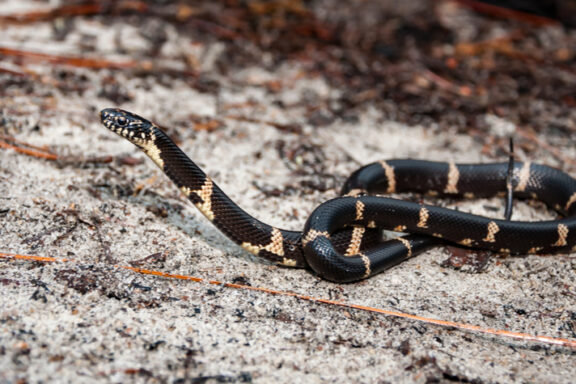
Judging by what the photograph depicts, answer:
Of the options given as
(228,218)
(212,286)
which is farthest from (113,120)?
(212,286)

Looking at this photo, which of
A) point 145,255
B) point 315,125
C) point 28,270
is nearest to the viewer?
point 28,270

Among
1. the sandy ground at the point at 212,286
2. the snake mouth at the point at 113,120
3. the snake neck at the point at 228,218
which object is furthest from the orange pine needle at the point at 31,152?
the snake neck at the point at 228,218

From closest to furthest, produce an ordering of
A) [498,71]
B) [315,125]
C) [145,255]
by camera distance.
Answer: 1. [145,255]
2. [315,125]
3. [498,71]

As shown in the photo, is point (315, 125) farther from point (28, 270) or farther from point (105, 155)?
point (28, 270)

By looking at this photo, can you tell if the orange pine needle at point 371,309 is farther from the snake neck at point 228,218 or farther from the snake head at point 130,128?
the snake head at point 130,128

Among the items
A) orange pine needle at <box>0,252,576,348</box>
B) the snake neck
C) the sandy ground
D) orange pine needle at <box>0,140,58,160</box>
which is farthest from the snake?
orange pine needle at <box>0,140,58,160</box>

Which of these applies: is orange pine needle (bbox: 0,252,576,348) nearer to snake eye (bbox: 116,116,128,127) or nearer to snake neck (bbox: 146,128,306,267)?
snake neck (bbox: 146,128,306,267)

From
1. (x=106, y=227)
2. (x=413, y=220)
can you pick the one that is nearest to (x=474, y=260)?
(x=413, y=220)
